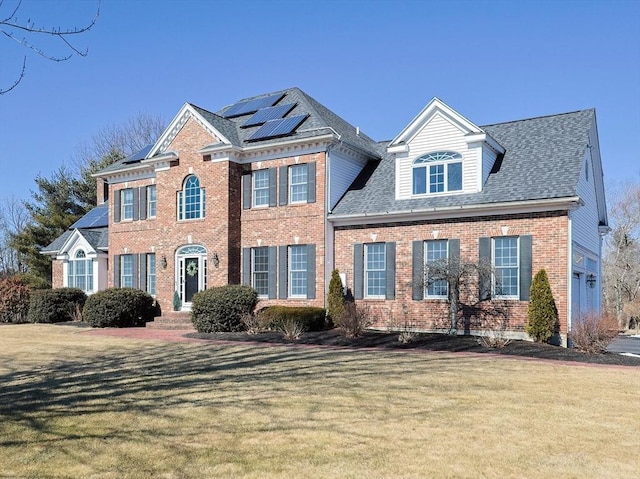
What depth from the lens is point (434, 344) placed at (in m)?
15.5

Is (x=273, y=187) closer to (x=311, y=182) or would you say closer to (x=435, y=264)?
(x=311, y=182)

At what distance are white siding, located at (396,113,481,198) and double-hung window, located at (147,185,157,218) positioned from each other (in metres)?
11.4

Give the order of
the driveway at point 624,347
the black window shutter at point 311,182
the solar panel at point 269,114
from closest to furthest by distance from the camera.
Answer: the driveway at point 624,347
the black window shutter at point 311,182
the solar panel at point 269,114

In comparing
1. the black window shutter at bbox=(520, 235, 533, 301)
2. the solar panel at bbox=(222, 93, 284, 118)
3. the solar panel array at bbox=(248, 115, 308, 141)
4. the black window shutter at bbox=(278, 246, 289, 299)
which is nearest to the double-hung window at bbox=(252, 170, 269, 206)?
the solar panel array at bbox=(248, 115, 308, 141)

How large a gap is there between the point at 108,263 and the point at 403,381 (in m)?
20.7

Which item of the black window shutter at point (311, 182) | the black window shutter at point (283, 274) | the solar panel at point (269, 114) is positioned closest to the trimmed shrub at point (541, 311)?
the black window shutter at point (311, 182)

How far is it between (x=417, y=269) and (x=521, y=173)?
468 centimetres

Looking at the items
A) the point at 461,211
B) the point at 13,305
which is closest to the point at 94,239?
the point at 13,305

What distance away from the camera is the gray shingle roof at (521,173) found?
1716 centimetres

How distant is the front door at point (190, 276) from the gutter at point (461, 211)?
633cm

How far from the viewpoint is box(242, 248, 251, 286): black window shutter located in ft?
71.3

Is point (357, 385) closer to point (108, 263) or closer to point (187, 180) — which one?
point (187, 180)

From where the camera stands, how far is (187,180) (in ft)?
75.6

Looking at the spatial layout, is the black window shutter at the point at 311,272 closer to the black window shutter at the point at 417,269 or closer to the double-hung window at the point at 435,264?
the black window shutter at the point at 417,269
